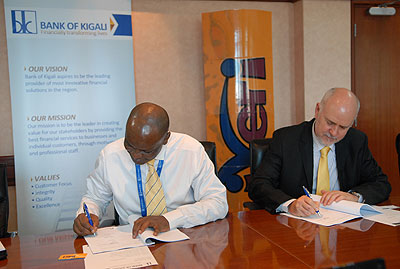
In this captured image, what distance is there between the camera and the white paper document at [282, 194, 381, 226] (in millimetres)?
2061

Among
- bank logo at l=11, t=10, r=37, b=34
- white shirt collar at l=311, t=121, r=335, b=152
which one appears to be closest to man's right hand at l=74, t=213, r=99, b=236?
white shirt collar at l=311, t=121, r=335, b=152

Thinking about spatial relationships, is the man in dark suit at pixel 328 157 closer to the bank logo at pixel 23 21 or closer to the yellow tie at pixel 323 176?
the yellow tie at pixel 323 176

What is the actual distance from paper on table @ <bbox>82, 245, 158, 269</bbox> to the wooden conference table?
37 mm

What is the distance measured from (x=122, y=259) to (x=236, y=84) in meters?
2.80

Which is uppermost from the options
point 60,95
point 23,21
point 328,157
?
point 23,21

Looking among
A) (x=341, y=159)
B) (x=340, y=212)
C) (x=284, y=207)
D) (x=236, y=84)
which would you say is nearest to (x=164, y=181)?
(x=284, y=207)

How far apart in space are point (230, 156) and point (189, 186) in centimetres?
190

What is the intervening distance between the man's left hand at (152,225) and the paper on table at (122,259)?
0.45 feet

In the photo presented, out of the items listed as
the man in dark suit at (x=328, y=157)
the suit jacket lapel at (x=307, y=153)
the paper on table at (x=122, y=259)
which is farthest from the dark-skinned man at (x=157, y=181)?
the suit jacket lapel at (x=307, y=153)

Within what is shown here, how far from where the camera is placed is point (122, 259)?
1603 millimetres

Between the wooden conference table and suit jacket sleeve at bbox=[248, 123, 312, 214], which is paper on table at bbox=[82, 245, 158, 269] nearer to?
the wooden conference table

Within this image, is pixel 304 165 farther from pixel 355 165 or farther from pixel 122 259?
pixel 122 259

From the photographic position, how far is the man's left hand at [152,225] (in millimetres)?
1861

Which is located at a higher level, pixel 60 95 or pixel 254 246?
pixel 60 95
